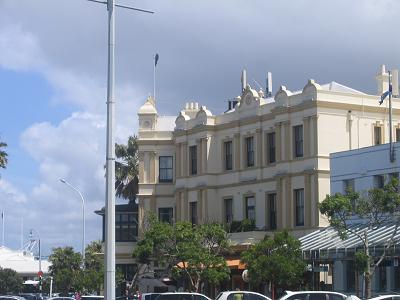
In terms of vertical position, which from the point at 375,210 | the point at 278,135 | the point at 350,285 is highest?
the point at 278,135

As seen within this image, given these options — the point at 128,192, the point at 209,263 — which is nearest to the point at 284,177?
the point at 209,263

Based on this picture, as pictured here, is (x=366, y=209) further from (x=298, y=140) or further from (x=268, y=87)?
(x=268, y=87)

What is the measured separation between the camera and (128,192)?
74.9 metres

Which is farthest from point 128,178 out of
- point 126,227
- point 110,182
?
point 110,182

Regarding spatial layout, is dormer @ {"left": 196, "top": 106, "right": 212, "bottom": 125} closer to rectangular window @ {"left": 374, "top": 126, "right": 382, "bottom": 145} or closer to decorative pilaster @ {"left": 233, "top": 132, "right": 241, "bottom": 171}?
decorative pilaster @ {"left": 233, "top": 132, "right": 241, "bottom": 171}

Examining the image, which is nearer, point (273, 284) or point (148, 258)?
point (273, 284)

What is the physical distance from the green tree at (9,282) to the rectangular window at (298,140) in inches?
1872

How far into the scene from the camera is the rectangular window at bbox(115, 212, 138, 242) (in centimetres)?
7062

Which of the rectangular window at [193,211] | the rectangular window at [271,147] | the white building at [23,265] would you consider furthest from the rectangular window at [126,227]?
the white building at [23,265]

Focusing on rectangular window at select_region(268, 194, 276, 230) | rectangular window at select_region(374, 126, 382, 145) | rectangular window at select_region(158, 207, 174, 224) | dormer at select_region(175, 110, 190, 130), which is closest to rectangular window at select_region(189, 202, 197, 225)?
rectangular window at select_region(158, 207, 174, 224)

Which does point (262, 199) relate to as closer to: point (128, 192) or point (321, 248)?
point (321, 248)

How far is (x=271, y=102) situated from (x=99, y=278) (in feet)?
54.4

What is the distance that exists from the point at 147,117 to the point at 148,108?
67 cm

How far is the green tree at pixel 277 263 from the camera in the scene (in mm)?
44531
